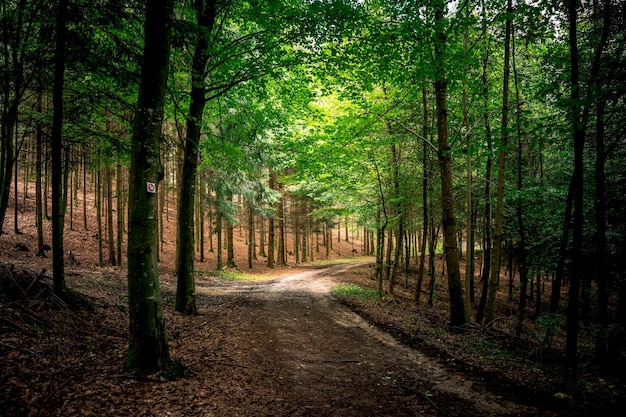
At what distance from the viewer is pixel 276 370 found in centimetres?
548

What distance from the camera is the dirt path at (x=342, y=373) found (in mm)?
4160

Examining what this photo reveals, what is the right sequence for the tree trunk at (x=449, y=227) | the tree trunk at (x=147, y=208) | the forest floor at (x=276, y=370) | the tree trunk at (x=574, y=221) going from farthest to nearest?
1. the tree trunk at (x=449, y=227)
2. the tree trunk at (x=574, y=221)
3. the tree trunk at (x=147, y=208)
4. the forest floor at (x=276, y=370)

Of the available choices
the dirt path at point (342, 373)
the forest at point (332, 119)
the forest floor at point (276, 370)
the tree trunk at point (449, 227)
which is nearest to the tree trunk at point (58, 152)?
the forest at point (332, 119)

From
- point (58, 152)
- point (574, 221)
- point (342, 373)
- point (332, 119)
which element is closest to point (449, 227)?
point (574, 221)

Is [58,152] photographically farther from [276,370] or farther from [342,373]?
[342,373]

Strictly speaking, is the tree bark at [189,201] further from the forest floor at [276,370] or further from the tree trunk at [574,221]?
the tree trunk at [574,221]

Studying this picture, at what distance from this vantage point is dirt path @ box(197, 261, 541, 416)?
4.16 m

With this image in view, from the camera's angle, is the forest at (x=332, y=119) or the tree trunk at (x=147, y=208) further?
the forest at (x=332, y=119)

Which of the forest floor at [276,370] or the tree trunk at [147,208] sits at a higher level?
the tree trunk at [147,208]

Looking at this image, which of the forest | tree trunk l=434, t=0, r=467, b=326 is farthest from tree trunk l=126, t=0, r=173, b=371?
tree trunk l=434, t=0, r=467, b=326

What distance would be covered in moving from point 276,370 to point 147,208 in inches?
136

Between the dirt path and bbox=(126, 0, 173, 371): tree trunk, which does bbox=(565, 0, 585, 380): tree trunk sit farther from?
bbox=(126, 0, 173, 371): tree trunk

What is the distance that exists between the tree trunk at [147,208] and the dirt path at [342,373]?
5.12ft

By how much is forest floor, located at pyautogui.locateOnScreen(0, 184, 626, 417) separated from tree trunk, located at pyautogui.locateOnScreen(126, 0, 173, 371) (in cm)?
42
